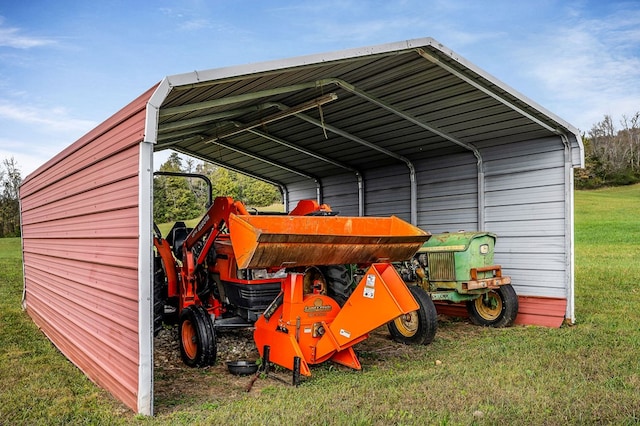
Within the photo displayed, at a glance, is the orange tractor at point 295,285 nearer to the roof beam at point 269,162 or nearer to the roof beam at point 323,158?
the roof beam at point 323,158

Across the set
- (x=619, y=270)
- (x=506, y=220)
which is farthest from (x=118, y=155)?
(x=619, y=270)

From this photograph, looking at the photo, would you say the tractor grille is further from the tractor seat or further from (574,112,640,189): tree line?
(574,112,640,189): tree line

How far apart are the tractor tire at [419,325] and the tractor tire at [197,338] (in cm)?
243

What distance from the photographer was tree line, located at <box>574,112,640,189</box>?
46.6 metres

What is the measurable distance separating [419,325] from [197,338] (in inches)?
105

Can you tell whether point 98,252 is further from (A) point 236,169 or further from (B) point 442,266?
(A) point 236,169

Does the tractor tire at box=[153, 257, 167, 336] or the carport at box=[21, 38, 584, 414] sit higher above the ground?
the carport at box=[21, 38, 584, 414]

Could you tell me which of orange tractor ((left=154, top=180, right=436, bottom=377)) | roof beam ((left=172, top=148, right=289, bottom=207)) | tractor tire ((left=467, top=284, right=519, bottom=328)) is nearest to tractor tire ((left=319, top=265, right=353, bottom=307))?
orange tractor ((left=154, top=180, right=436, bottom=377))

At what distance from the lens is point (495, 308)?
8102 mm

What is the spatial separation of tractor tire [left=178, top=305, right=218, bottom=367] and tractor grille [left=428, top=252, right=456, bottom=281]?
3.46 m

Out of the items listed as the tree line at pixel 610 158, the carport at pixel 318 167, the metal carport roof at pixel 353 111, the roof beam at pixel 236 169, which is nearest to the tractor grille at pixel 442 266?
the carport at pixel 318 167

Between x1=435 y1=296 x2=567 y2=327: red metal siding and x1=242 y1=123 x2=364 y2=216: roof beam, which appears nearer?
x1=435 y1=296 x2=567 y2=327: red metal siding

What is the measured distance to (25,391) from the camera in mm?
4762

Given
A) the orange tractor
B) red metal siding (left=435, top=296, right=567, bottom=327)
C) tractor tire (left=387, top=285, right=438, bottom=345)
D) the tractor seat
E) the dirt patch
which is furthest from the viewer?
red metal siding (left=435, top=296, right=567, bottom=327)
